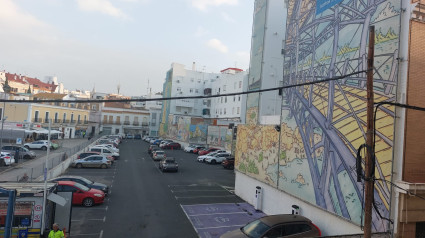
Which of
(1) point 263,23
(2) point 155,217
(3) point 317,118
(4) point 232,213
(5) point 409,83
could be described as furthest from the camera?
(1) point 263,23

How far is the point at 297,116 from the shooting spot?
16094 mm

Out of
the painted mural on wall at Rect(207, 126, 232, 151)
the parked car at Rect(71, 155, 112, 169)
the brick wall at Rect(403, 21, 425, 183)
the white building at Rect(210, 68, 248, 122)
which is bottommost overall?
the parked car at Rect(71, 155, 112, 169)

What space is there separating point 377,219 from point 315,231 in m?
2.87

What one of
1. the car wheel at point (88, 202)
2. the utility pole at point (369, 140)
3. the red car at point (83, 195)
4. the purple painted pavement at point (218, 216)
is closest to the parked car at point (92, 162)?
the red car at point (83, 195)

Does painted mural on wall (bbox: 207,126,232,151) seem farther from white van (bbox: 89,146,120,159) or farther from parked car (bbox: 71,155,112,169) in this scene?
parked car (bbox: 71,155,112,169)

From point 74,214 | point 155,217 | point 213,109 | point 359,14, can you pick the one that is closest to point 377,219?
point 359,14

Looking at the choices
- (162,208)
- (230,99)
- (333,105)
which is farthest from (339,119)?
(230,99)

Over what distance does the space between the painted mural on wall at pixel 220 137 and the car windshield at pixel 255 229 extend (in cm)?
3651

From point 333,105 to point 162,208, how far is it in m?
12.2

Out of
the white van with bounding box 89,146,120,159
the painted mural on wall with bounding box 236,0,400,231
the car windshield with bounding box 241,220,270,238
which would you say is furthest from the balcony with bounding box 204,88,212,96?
the car windshield with bounding box 241,220,270,238

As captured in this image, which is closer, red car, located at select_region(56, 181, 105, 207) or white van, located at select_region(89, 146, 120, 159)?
red car, located at select_region(56, 181, 105, 207)

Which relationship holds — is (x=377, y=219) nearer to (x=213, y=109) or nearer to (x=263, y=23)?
(x=263, y=23)

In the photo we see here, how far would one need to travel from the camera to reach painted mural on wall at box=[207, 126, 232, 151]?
5064 cm

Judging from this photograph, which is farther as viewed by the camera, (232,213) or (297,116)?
(232,213)
